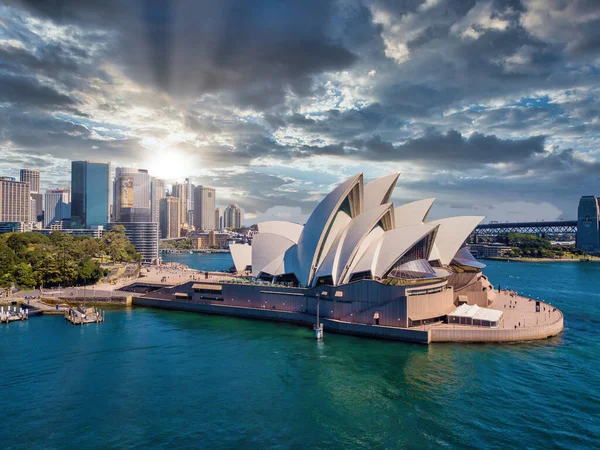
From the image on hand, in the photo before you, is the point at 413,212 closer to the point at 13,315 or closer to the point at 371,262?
the point at 371,262

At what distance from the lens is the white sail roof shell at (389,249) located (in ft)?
130

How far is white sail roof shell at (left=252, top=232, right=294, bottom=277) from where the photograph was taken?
51.1 m

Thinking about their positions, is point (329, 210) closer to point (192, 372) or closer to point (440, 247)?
point (440, 247)

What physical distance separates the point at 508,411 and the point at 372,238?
2291cm

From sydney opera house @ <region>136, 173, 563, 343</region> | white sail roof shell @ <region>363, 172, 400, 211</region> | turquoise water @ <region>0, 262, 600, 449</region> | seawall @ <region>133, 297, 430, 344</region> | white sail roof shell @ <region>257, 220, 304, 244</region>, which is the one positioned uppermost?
white sail roof shell @ <region>363, 172, 400, 211</region>

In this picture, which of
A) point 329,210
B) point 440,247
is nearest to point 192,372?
point 329,210

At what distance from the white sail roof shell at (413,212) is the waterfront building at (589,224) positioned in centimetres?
14555

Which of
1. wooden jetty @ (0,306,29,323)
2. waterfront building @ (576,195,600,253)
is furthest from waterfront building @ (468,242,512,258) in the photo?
wooden jetty @ (0,306,29,323)

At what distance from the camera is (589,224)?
162625mm

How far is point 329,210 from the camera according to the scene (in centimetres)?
4394

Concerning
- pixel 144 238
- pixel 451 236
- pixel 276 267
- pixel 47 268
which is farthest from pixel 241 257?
pixel 144 238

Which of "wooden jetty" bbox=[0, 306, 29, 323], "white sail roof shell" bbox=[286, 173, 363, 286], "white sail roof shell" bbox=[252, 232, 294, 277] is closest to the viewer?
"white sail roof shell" bbox=[286, 173, 363, 286]

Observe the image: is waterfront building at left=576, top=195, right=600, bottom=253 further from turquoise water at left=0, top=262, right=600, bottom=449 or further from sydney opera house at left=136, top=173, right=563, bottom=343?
turquoise water at left=0, top=262, right=600, bottom=449

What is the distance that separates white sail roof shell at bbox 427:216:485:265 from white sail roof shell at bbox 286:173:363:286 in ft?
40.8
